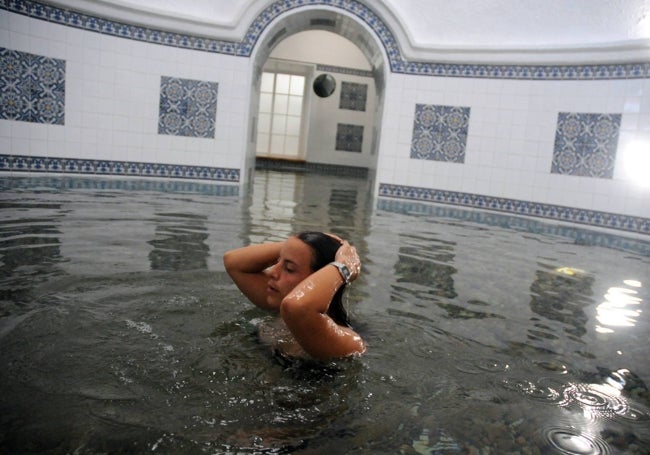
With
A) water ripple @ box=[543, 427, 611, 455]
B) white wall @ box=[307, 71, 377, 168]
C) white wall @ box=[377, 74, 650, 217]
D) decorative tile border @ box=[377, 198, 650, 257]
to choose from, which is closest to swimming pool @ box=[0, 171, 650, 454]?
water ripple @ box=[543, 427, 611, 455]

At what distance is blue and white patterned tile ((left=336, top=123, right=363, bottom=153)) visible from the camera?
17.3 metres

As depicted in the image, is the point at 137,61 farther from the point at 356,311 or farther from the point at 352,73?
the point at 352,73

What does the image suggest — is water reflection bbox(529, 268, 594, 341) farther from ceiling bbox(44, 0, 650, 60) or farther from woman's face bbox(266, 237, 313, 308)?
ceiling bbox(44, 0, 650, 60)

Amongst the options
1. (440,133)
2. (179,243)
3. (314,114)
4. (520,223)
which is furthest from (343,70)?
(179,243)

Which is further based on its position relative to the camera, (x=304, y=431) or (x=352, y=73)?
(x=352, y=73)

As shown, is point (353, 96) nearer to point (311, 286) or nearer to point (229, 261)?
point (229, 261)

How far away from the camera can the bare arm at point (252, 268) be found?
2586 millimetres

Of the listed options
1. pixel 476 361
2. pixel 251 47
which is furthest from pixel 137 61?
pixel 476 361

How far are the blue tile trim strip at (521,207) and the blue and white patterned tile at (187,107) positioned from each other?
10.3 feet

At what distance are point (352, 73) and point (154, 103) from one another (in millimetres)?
9707

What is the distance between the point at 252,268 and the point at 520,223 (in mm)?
6061

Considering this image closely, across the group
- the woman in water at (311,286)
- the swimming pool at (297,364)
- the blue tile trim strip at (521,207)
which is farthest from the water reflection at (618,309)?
the blue tile trim strip at (521,207)

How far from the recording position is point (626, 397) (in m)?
2.03

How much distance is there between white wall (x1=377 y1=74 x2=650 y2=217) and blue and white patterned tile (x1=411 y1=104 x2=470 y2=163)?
92 mm
